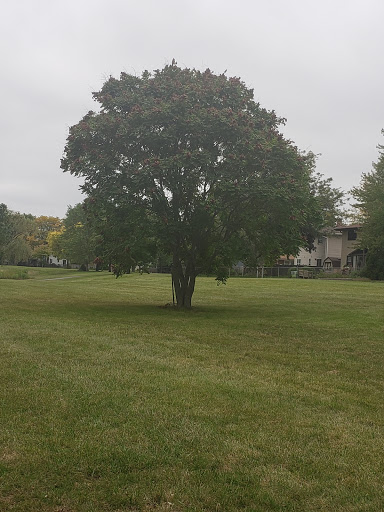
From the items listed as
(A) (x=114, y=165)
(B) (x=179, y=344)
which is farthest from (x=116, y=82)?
(B) (x=179, y=344)

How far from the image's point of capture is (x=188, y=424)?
16.0 feet

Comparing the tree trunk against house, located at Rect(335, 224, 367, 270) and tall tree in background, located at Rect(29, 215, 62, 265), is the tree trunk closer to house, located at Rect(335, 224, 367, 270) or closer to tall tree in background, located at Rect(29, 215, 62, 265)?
house, located at Rect(335, 224, 367, 270)

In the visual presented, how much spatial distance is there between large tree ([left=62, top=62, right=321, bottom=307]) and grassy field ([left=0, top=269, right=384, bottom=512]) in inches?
243

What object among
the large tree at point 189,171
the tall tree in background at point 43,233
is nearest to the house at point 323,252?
the large tree at point 189,171

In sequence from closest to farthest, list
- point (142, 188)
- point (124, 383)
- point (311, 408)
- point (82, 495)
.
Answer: point (82, 495)
point (311, 408)
point (124, 383)
point (142, 188)

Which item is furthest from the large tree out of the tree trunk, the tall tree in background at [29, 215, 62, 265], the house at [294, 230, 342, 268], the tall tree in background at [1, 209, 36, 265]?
the tall tree in background at [29, 215, 62, 265]

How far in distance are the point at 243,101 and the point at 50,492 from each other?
1579 centimetres

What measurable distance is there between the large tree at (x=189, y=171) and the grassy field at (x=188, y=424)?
6.16 metres

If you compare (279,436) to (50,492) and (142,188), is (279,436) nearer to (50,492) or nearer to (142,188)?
(50,492)

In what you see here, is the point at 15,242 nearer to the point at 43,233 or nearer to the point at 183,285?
the point at 43,233

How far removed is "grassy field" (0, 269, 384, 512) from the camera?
3.52 meters

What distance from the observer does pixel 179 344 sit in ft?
32.9

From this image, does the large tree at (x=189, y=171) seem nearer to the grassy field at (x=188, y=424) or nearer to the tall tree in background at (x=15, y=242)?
the grassy field at (x=188, y=424)

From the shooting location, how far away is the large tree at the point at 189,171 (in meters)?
15.6
